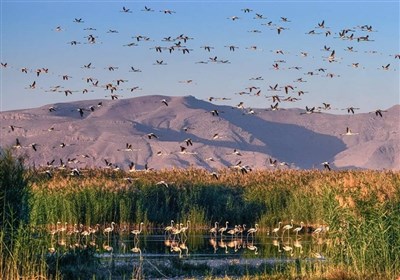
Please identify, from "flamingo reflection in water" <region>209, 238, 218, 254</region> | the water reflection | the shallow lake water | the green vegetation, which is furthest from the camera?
"flamingo reflection in water" <region>209, 238, 218, 254</region>

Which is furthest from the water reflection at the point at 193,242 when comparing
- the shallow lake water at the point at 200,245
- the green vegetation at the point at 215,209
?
the green vegetation at the point at 215,209

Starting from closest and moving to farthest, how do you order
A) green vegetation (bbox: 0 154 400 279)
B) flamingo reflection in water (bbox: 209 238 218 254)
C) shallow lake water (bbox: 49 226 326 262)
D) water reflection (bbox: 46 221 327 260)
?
green vegetation (bbox: 0 154 400 279) < shallow lake water (bbox: 49 226 326 262) < water reflection (bbox: 46 221 327 260) < flamingo reflection in water (bbox: 209 238 218 254)

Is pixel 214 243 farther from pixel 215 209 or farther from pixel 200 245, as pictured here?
pixel 215 209

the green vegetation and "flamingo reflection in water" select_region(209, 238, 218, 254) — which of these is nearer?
the green vegetation

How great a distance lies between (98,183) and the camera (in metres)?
49.4

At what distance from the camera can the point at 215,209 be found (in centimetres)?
4950

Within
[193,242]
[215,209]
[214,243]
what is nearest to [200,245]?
[214,243]

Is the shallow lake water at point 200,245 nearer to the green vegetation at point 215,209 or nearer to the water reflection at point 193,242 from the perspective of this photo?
the water reflection at point 193,242

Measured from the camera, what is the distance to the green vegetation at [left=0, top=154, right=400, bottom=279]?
27453 millimetres

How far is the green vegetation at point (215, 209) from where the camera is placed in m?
27.5

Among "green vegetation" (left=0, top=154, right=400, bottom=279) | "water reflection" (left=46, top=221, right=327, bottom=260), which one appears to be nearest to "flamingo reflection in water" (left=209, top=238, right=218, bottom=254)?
"water reflection" (left=46, top=221, right=327, bottom=260)

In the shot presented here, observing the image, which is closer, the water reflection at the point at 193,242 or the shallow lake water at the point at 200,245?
the shallow lake water at the point at 200,245

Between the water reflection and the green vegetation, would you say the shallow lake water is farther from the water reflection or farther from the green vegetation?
the green vegetation

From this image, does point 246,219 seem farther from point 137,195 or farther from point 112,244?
point 112,244
